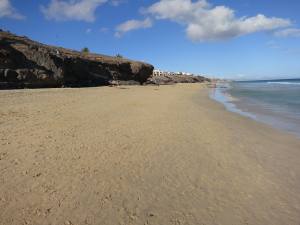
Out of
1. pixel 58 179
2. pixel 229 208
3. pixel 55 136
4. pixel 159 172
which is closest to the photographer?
pixel 229 208

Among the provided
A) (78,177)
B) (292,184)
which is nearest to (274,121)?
(292,184)

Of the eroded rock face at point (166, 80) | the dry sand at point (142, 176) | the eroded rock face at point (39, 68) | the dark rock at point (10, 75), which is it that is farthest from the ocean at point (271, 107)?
the eroded rock face at point (166, 80)

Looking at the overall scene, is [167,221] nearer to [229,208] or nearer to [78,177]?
[229,208]

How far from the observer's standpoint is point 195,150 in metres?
7.01

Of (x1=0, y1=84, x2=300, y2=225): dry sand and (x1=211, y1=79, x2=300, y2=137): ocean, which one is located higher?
(x1=0, y1=84, x2=300, y2=225): dry sand

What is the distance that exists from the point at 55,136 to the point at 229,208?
503 centimetres

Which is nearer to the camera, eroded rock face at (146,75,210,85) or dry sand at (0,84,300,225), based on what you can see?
dry sand at (0,84,300,225)

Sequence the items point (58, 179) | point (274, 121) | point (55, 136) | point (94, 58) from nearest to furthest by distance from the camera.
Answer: point (58, 179) → point (55, 136) → point (274, 121) → point (94, 58)

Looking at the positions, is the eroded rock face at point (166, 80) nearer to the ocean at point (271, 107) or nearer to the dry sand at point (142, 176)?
the ocean at point (271, 107)

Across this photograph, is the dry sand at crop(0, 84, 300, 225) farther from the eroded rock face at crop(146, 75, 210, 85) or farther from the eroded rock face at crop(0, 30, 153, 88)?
the eroded rock face at crop(146, 75, 210, 85)

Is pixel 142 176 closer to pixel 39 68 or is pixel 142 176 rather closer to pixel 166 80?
pixel 39 68

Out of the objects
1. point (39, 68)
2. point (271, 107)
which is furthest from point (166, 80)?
point (271, 107)

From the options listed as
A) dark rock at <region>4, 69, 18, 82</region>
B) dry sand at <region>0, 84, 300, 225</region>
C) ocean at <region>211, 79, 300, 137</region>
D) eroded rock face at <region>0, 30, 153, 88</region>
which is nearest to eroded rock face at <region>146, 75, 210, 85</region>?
eroded rock face at <region>0, 30, 153, 88</region>

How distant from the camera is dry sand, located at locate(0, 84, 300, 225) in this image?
3916 mm
